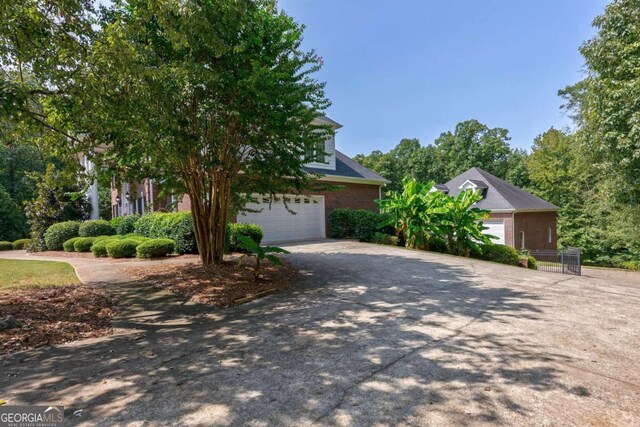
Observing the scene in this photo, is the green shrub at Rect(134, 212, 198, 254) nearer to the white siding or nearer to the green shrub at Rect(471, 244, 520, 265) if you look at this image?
the white siding

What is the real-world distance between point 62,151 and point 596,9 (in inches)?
762

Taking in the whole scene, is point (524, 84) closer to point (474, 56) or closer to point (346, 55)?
point (474, 56)

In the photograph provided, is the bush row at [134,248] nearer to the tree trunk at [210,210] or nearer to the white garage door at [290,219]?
the tree trunk at [210,210]

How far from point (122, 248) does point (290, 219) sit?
6.95 m

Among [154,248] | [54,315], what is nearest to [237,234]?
[154,248]

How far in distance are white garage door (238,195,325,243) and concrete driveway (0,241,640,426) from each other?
8589 millimetres

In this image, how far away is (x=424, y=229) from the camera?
13562mm

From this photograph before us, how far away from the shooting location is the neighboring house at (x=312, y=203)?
48.4 feet

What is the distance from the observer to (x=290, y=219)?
1566cm

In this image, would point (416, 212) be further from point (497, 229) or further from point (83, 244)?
point (83, 244)

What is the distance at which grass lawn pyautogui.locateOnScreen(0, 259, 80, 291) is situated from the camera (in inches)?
293

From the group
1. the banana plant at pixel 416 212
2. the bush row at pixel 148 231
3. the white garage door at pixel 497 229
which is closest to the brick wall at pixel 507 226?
the white garage door at pixel 497 229

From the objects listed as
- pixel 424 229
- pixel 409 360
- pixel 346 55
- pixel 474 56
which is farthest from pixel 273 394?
pixel 474 56

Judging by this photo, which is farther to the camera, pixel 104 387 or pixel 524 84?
pixel 524 84
